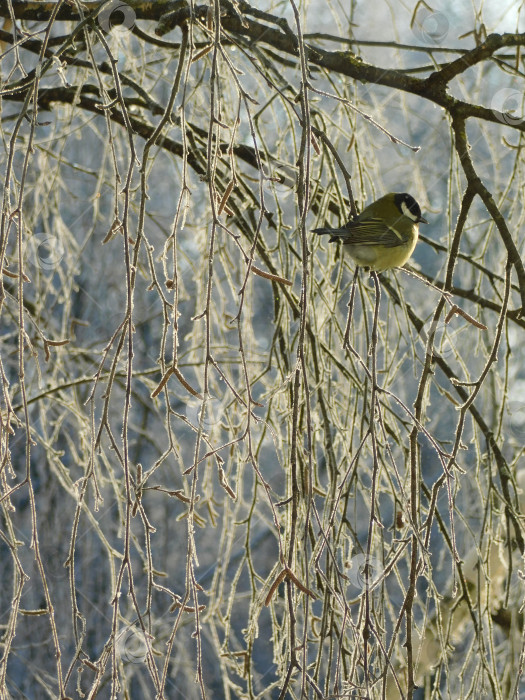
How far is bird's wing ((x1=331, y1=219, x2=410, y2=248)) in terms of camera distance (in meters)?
1.80

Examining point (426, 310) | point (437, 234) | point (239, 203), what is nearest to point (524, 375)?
point (426, 310)

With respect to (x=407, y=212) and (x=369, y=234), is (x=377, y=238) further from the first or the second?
(x=407, y=212)

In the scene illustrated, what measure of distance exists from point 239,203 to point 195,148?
8.8 inches

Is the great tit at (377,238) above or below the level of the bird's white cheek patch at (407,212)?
below

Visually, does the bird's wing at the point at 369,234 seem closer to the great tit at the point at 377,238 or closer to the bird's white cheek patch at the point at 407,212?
the great tit at the point at 377,238

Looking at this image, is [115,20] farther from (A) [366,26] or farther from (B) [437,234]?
(B) [437,234]

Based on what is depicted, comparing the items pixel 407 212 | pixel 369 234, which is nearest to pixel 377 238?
pixel 369 234

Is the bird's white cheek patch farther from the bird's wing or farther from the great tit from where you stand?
the bird's wing

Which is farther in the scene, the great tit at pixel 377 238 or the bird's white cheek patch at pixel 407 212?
the bird's white cheek patch at pixel 407 212

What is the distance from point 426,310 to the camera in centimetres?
371

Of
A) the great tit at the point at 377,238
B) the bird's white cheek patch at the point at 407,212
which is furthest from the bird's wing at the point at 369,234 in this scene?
the bird's white cheek patch at the point at 407,212

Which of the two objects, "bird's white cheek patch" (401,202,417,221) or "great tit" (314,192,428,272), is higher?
"bird's white cheek patch" (401,202,417,221)

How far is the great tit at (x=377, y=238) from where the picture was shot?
181 cm

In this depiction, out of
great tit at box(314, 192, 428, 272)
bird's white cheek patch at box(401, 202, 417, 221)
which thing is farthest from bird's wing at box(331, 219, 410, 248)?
bird's white cheek patch at box(401, 202, 417, 221)
